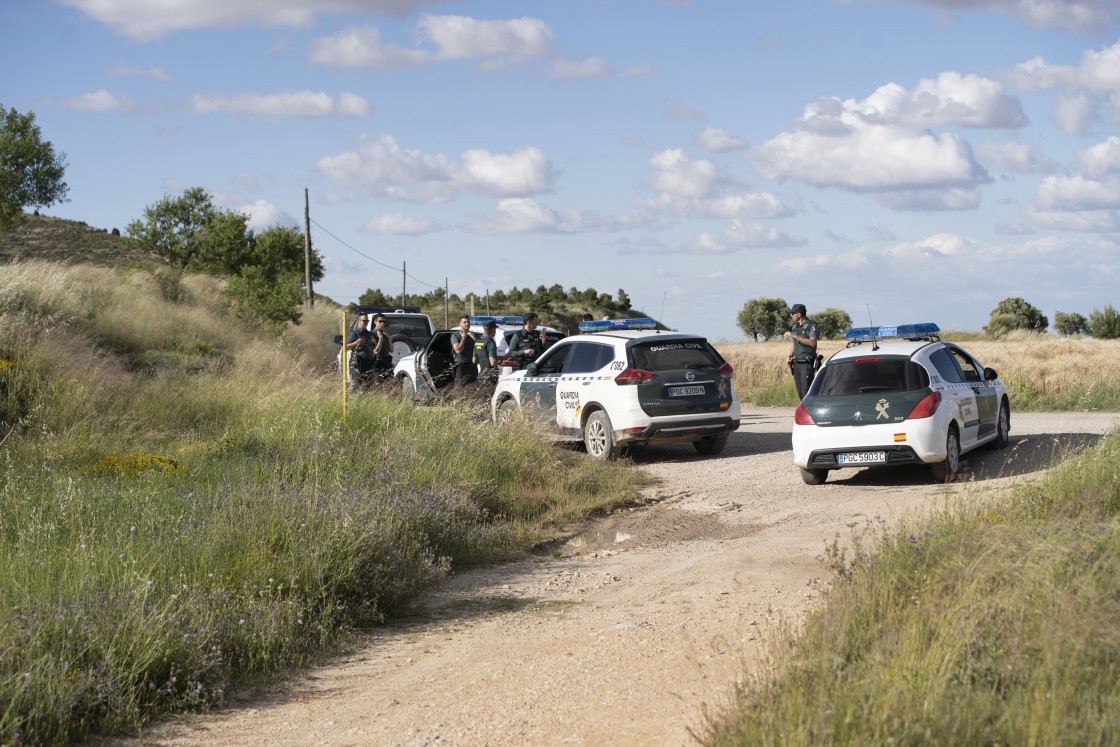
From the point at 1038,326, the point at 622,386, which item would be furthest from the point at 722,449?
the point at 1038,326

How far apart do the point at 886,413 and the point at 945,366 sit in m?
1.70

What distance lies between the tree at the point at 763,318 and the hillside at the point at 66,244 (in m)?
38.7

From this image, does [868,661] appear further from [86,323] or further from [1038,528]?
[86,323]

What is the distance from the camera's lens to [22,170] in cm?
4766

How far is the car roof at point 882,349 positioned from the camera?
13523 millimetres

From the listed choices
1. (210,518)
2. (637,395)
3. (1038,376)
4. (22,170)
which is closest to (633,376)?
(637,395)

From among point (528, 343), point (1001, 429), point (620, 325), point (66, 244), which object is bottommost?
point (1001, 429)

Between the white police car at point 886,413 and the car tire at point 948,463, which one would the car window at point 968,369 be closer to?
the white police car at point 886,413

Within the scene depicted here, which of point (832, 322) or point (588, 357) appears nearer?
point (588, 357)

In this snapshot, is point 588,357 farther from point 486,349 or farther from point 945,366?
point 945,366

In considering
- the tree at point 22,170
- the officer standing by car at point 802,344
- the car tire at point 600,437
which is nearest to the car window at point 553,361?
→ the car tire at point 600,437

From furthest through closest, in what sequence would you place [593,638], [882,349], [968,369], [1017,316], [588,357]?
[1017,316]
[588,357]
[968,369]
[882,349]
[593,638]

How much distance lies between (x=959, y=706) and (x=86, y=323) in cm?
2570

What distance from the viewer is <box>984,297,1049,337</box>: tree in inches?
2414
